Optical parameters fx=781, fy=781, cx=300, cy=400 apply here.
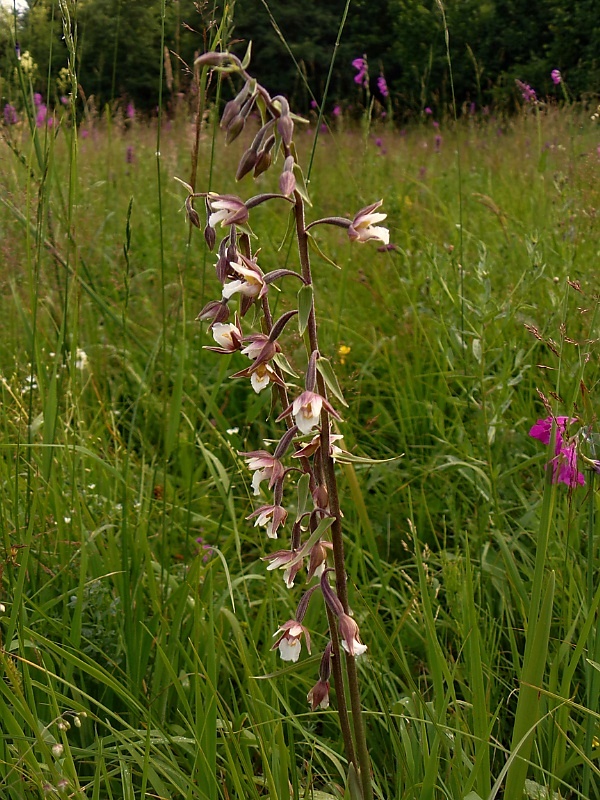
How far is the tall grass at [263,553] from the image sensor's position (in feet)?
3.80

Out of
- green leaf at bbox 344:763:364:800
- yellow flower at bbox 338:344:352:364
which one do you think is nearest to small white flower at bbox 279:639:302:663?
green leaf at bbox 344:763:364:800

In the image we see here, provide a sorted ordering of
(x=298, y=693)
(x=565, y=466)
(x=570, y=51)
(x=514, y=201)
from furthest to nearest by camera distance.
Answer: (x=570, y=51) → (x=514, y=201) → (x=298, y=693) → (x=565, y=466)

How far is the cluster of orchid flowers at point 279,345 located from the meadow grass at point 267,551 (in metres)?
0.07

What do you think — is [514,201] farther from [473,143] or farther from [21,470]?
[21,470]

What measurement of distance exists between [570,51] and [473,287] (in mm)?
10954

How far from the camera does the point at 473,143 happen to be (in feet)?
21.1

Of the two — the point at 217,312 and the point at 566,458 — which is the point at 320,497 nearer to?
the point at 217,312

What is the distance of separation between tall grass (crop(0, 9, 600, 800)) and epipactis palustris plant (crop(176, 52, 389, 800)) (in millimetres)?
105

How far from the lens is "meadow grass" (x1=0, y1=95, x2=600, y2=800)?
116 cm

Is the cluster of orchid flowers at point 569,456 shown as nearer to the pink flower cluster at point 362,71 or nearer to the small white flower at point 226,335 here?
the small white flower at point 226,335

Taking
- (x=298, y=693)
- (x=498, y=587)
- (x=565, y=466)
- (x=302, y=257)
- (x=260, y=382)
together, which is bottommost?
(x=298, y=693)

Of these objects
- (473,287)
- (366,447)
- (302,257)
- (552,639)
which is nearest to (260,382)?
(302,257)

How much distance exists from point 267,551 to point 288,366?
1.14m

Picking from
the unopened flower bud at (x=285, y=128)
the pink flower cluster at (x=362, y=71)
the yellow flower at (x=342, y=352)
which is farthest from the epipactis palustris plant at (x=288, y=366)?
the pink flower cluster at (x=362, y=71)
